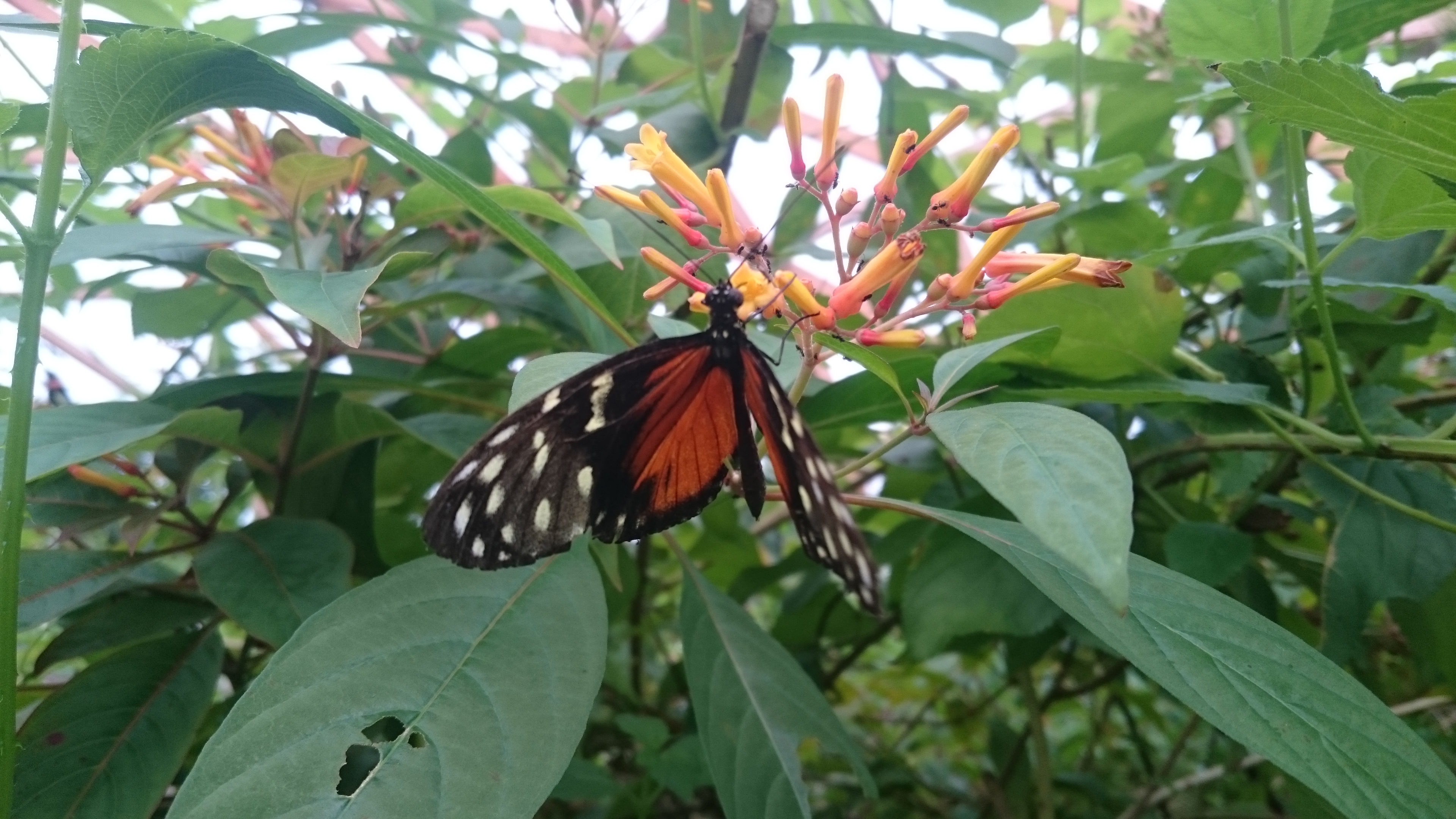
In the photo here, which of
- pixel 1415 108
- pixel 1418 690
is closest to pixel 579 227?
pixel 1415 108

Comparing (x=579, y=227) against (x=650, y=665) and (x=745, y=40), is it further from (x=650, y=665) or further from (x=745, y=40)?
(x=650, y=665)

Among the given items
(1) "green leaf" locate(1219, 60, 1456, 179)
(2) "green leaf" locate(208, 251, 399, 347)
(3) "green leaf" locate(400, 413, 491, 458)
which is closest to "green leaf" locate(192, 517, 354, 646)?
(3) "green leaf" locate(400, 413, 491, 458)

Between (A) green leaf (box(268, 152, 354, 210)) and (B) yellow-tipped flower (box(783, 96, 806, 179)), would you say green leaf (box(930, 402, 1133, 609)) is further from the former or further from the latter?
(A) green leaf (box(268, 152, 354, 210))

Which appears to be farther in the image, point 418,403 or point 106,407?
point 418,403

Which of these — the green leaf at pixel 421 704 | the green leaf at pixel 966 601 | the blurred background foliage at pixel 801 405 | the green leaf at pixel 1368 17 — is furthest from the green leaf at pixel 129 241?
the green leaf at pixel 1368 17

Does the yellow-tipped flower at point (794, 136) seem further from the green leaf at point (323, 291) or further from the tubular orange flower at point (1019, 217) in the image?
the green leaf at point (323, 291)

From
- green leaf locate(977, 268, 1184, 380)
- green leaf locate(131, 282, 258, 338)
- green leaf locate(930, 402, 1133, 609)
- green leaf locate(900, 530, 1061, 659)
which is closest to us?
green leaf locate(930, 402, 1133, 609)

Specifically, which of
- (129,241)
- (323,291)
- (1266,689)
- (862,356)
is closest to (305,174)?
(129,241)
